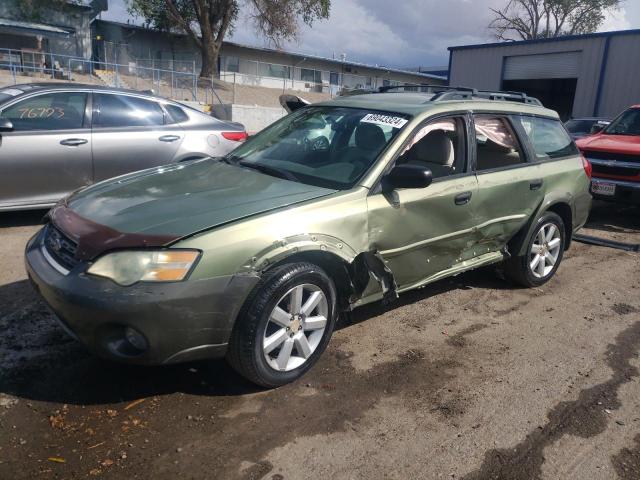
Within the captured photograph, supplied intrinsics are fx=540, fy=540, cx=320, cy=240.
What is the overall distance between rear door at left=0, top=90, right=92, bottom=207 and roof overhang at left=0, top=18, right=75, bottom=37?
3272 centimetres

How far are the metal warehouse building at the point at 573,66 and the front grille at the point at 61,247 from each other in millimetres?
21159

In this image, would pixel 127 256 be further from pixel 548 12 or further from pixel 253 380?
pixel 548 12

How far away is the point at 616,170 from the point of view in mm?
7746

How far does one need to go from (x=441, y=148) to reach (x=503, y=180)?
2.14ft

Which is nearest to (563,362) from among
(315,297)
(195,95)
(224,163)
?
(315,297)

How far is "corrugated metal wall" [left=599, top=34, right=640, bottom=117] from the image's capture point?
A: 19.1 metres

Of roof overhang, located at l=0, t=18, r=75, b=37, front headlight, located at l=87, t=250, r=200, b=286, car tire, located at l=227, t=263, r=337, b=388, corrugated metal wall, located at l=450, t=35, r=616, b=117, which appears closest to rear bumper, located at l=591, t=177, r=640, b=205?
car tire, located at l=227, t=263, r=337, b=388

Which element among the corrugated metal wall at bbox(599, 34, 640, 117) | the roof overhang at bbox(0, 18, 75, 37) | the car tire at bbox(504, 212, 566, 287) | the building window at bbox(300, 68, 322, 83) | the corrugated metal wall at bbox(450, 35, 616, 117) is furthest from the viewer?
the building window at bbox(300, 68, 322, 83)

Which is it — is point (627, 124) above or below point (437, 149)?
above

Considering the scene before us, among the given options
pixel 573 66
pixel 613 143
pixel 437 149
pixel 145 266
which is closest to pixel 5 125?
pixel 145 266

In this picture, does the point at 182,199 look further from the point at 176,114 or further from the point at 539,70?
the point at 539,70

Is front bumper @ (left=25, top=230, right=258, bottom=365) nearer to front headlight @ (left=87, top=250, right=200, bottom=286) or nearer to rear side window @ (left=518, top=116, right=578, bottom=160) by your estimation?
front headlight @ (left=87, top=250, right=200, bottom=286)

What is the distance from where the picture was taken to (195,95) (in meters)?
27.2

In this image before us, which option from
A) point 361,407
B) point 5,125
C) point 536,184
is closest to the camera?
point 361,407
